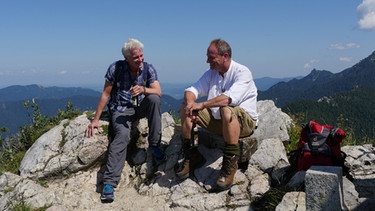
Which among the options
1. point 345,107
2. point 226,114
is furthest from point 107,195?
point 345,107

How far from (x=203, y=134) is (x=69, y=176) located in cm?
333

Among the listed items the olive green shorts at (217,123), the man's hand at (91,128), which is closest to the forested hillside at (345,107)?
the olive green shorts at (217,123)

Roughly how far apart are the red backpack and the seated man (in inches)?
47.4

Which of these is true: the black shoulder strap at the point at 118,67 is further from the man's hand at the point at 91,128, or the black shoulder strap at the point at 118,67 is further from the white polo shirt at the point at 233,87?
the white polo shirt at the point at 233,87

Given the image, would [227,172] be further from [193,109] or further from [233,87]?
[233,87]

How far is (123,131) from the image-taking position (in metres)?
7.57

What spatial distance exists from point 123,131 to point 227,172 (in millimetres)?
2602

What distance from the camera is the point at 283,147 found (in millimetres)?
7492

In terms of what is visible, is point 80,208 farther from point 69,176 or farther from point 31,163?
point 31,163

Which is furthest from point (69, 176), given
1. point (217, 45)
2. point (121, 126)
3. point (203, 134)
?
point (217, 45)

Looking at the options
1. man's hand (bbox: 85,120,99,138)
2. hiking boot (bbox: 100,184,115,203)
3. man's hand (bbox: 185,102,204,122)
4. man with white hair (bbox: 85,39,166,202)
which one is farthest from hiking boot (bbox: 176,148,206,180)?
man's hand (bbox: 85,120,99,138)

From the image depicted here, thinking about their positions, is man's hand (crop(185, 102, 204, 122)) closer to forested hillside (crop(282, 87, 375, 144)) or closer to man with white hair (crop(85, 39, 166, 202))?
man with white hair (crop(85, 39, 166, 202))

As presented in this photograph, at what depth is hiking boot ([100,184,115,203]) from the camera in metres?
7.04

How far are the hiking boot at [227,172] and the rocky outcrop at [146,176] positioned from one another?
180mm
